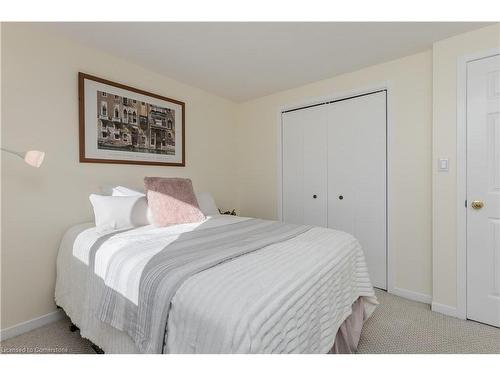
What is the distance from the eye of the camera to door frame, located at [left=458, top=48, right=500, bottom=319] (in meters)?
2.02

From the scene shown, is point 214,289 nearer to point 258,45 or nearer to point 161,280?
point 161,280

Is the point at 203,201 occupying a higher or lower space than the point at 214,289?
higher

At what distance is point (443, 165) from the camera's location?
7.01 feet

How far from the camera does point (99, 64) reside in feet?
7.50

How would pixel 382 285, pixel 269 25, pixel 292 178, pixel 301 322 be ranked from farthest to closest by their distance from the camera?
pixel 292 178 < pixel 382 285 < pixel 269 25 < pixel 301 322

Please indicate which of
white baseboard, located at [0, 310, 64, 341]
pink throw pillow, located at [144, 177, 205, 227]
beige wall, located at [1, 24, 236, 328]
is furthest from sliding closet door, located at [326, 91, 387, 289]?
white baseboard, located at [0, 310, 64, 341]

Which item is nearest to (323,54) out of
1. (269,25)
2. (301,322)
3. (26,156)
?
(269,25)

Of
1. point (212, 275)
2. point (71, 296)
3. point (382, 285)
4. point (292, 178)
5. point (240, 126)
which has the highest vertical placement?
point (240, 126)

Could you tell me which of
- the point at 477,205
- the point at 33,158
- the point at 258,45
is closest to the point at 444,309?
the point at 477,205

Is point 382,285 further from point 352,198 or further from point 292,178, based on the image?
point 292,178

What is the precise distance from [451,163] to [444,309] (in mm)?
1249

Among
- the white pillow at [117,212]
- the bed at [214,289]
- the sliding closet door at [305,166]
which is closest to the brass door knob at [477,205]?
the bed at [214,289]

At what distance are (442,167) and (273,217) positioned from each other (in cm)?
199

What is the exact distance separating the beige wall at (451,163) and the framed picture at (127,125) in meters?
2.58
